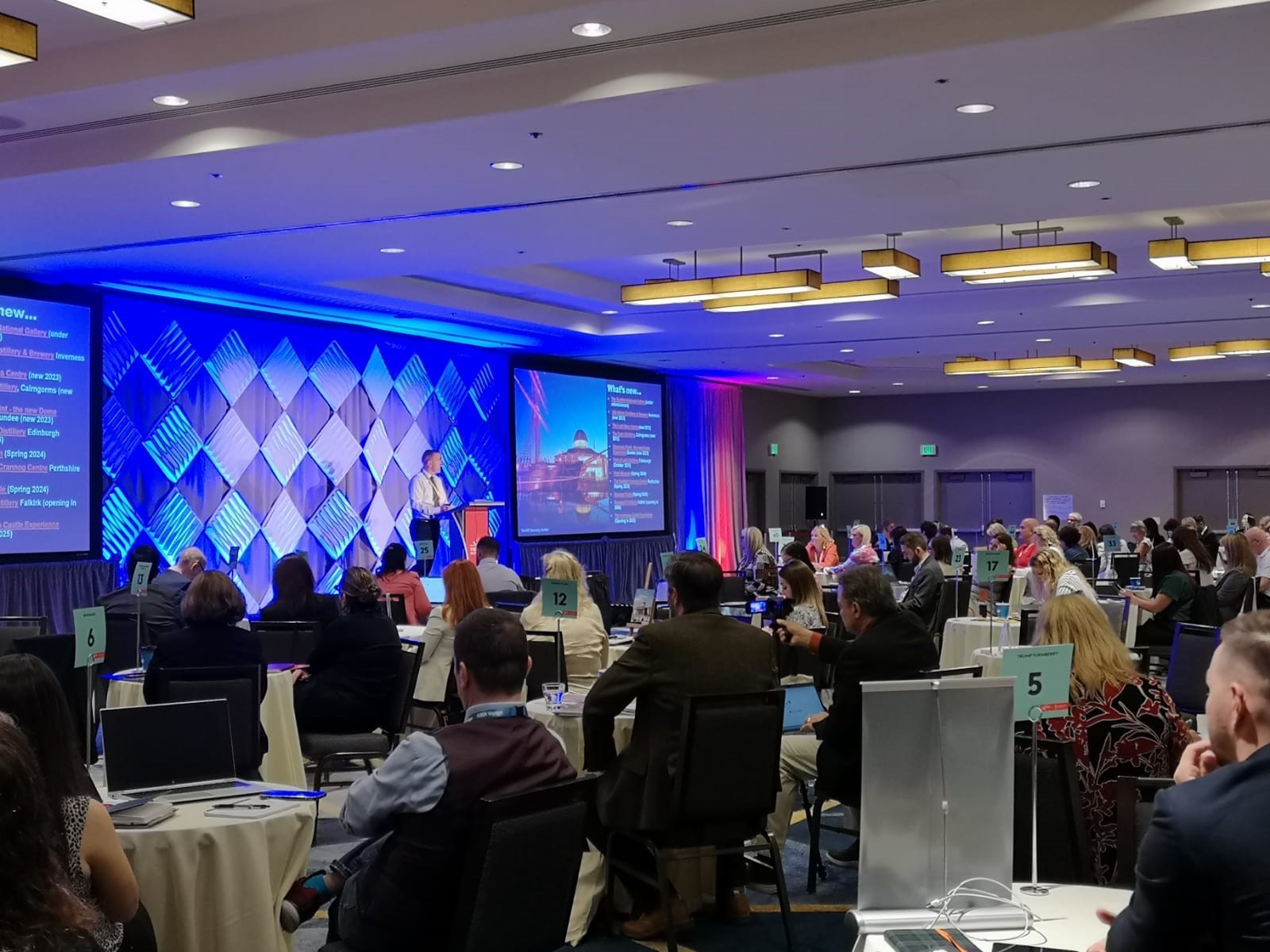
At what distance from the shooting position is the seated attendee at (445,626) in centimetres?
720

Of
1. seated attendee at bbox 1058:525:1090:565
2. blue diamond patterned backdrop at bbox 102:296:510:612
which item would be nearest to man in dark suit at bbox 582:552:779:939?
blue diamond patterned backdrop at bbox 102:296:510:612

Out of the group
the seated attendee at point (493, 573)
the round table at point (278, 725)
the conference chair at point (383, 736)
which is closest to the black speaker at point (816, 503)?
the seated attendee at point (493, 573)

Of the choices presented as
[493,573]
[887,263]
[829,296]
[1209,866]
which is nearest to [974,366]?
[829,296]

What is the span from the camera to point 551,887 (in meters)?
3.15

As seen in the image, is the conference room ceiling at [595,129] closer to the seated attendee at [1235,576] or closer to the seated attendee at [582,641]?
the seated attendee at [582,641]

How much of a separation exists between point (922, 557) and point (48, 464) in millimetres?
7168

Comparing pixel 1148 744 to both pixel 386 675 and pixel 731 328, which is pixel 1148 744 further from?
pixel 731 328

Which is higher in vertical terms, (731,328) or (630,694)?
(731,328)

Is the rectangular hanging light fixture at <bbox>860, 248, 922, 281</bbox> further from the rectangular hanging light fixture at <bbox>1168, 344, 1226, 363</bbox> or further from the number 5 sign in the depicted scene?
the rectangular hanging light fixture at <bbox>1168, 344, 1226, 363</bbox>

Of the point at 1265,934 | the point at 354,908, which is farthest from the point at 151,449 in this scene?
the point at 1265,934

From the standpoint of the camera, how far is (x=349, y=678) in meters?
6.57

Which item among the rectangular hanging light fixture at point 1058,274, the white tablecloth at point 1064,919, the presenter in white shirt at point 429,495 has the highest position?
the rectangular hanging light fixture at point 1058,274

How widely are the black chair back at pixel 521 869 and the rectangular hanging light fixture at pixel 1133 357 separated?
48.1 feet

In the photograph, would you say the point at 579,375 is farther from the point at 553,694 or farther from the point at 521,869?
the point at 521,869
